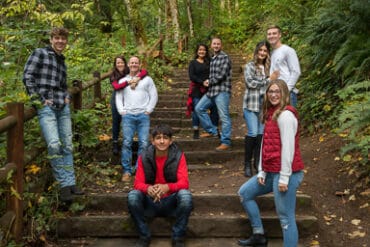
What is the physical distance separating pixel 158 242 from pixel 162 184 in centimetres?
76

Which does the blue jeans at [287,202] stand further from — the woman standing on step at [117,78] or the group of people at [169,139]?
the woman standing on step at [117,78]

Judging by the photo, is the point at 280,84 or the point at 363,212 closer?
the point at 280,84

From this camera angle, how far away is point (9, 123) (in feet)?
13.4

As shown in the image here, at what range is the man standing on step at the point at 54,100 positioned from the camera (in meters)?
4.65

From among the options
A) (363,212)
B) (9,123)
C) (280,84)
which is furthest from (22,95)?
(363,212)

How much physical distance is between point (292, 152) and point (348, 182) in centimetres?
244

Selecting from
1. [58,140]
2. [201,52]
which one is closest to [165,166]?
[58,140]

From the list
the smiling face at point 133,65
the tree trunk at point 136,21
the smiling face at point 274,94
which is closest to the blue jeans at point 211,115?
the smiling face at point 133,65

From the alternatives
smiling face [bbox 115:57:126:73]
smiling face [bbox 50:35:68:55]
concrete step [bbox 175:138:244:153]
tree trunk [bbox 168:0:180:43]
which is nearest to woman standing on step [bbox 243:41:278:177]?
concrete step [bbox 175:138:244:153]

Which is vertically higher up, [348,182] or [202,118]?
[202,118]

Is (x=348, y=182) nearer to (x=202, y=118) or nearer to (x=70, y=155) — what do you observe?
(x=202, y=118)

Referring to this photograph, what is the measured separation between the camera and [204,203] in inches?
212

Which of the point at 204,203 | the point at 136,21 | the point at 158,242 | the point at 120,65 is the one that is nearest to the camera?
the point at 158,242

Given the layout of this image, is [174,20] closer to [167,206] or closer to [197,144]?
[197,144]
